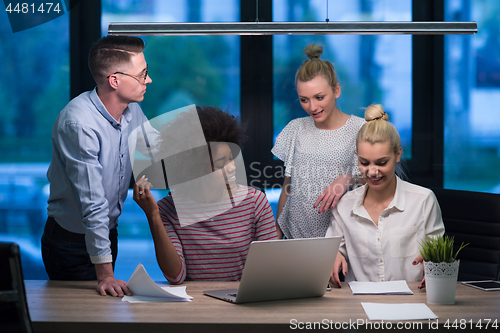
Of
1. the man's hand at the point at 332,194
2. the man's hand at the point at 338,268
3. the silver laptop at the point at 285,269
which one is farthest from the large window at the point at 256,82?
the silver laptop at the point at 285,269

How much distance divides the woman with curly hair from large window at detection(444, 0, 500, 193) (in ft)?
6.11

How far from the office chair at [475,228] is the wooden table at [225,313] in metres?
0.60

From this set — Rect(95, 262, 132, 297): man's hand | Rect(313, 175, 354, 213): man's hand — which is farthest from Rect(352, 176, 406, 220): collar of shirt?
Rect(95, 262, 132, 297): man's hand

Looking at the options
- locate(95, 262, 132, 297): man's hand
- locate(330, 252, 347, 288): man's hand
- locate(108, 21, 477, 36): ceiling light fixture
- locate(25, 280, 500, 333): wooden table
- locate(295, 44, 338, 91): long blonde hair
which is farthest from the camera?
locate(295, 44, 338, 91): long blonde hair

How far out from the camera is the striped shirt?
166 centimetres

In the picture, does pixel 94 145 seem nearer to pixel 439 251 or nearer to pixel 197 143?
pixel 197 143

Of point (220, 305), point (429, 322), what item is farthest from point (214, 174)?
point (429, 322)

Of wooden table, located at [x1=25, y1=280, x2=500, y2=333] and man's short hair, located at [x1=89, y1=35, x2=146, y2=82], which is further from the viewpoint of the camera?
man's short hair, located at [x1=89, y1=35, x2=146, y2=82]

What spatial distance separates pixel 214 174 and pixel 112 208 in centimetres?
48

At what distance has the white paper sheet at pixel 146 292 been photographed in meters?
1.26

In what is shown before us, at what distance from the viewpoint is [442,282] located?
1.23 m

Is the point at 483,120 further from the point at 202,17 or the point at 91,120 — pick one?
the point at 91,120

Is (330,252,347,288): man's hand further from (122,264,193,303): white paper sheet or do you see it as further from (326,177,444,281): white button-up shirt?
(122,264,193,303): white paper sheet

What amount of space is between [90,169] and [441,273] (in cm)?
116
